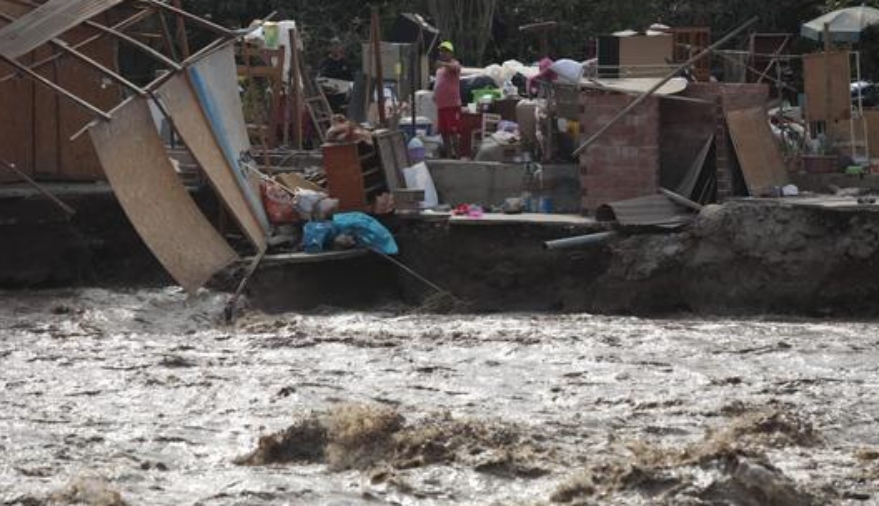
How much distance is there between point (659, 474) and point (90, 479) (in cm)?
321

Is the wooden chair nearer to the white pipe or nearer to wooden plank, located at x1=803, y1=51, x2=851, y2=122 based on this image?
the white pipe

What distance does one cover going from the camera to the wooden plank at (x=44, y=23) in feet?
47.8

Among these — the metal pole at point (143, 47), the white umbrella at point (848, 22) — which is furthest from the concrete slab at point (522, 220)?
the white umbrella at point (848, 22)

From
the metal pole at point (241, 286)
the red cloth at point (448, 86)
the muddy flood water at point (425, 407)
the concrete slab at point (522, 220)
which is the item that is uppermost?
the red cloth at point (448, 86)

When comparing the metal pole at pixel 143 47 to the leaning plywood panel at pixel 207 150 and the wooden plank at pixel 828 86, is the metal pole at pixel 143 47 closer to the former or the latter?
the leaning plywood panel at pixel 207 150

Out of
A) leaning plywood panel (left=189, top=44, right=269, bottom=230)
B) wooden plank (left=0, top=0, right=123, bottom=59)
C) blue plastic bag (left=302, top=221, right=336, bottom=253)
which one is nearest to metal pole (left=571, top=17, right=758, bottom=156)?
blue plastic bag (left=302, top=221, right=336, bottom=253)

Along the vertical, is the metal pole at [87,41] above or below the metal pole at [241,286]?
above

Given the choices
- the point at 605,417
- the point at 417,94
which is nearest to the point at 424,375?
the point at 605,417

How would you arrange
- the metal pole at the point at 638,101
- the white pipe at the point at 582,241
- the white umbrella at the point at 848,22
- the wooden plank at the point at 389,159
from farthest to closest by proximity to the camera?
1. the white umbrella at the point at 848,22
2. the wooden plank at the point at 389,159
3. the metal pole at the point at 638,101
4. the white pipe at the point at 582,241

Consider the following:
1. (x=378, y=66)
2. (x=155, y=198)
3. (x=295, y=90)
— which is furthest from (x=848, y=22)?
(x=155, y=198)

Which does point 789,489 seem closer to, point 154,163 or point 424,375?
point 424,375

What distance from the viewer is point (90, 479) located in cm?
917

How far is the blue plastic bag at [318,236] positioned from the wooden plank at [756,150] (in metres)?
4.24

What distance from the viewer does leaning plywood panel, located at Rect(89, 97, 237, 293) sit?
14.5m
